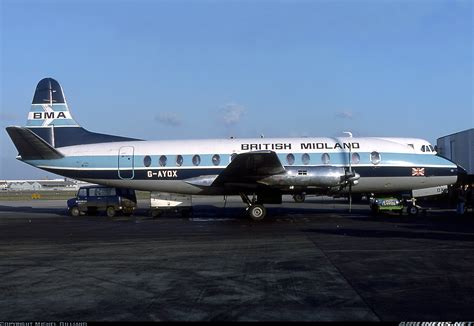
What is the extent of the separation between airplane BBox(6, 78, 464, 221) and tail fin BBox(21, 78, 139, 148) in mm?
760

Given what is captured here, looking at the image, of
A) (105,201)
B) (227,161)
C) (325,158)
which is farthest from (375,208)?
(105,201)

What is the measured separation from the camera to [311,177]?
2086 cm

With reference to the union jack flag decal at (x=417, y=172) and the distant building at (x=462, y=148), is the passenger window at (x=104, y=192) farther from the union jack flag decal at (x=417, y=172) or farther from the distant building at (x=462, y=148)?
the distant building at (x=462, y=148)

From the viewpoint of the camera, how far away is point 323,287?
26.6 ft

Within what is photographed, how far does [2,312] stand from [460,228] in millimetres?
15456

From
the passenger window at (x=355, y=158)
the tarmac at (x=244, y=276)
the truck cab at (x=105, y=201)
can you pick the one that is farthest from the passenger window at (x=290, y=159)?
the truck cab at (x=105, y=201)

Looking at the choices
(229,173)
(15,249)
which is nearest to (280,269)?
(15,249)

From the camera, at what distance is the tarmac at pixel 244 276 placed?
6.71m

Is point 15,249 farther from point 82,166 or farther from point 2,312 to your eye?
point 82,166

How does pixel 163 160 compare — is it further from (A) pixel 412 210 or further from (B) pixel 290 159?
(A) pixel 412 210

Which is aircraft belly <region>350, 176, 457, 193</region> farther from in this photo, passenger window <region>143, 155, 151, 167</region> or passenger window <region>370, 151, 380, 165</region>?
passenger window <region>143, 155, 151, 167</region>

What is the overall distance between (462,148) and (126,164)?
87.7 feet

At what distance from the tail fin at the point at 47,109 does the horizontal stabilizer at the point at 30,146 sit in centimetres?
209

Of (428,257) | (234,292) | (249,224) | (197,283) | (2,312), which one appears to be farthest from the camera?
(249,224)
